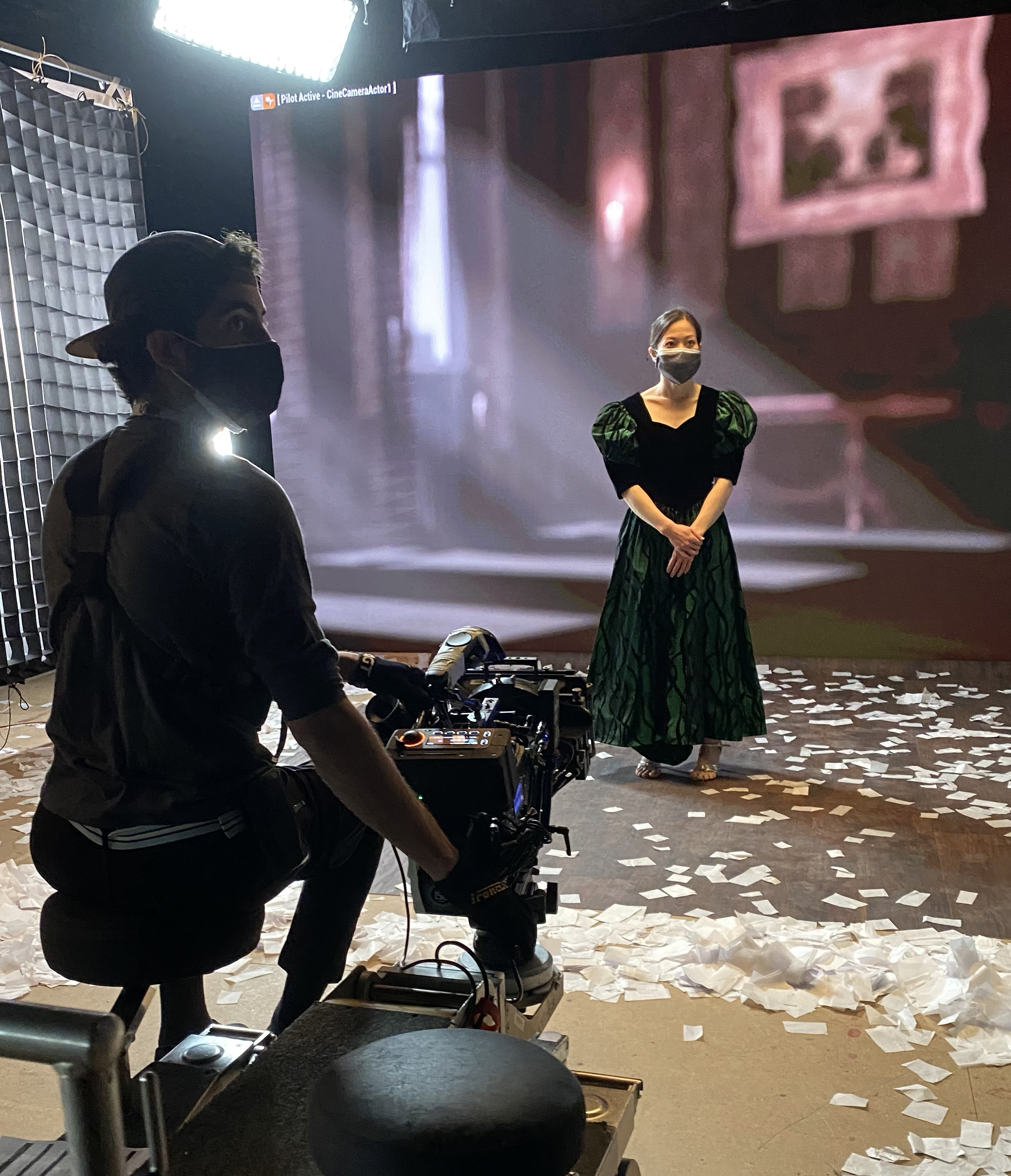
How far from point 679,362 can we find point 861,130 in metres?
2.39

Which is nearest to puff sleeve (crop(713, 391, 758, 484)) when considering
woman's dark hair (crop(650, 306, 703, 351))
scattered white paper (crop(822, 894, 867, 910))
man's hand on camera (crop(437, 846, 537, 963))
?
woman's dark hair (crop(650, 306, 703, 351))

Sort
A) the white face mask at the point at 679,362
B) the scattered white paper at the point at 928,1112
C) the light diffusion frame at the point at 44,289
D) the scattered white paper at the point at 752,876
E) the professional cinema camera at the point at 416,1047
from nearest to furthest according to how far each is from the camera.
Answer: the professional cinema camera at the point at 416,1047 → the scattered white paper at the point at 928,1112 → the scattered white paper at the point at 752,876 → the white face mask at the point at 679,362 → the light diffusion frame at the point at 44,289

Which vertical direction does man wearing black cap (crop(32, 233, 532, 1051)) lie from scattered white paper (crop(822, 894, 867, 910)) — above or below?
above

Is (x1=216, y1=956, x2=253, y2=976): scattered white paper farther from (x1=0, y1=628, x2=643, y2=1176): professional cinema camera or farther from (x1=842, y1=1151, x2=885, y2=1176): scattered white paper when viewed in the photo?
(x1=842, y1=1151, x2=885, y2=1176): scattered white paper

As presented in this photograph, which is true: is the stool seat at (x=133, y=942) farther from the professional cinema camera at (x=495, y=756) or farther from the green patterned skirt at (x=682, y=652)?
the green patterned skirt at (x=682, y=652)

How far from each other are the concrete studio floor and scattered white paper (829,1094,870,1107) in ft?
0.03

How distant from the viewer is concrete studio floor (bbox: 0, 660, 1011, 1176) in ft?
6.55

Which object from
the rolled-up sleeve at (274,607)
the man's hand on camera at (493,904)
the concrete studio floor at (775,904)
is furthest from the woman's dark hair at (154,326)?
the concrete studio floor at (775,904)

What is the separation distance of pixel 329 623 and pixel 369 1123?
5.72 m

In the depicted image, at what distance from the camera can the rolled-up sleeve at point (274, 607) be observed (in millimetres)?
1403

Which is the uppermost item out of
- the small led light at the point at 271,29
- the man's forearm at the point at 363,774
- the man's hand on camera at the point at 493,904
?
the small led light at the point at 271,29

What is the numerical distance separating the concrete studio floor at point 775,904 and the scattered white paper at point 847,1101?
0.01m

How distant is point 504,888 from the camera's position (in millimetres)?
1545

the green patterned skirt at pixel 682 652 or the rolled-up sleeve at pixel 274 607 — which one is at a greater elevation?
the rolled-up sleeve at pixel 274 607
